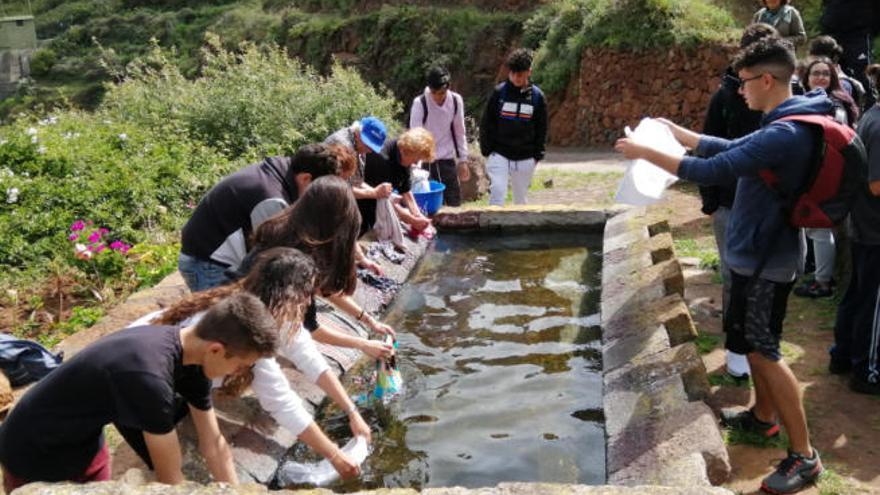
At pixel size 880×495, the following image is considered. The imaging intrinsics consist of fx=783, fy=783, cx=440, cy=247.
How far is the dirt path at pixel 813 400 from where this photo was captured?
3514 millimetres

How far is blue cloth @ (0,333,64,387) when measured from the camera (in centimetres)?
432

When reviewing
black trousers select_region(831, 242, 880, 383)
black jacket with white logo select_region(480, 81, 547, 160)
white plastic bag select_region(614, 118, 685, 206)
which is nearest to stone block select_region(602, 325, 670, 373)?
white plastic bag select_region(614, 118, 685, 206)

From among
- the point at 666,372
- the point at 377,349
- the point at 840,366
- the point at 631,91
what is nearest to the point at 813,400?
the point at 840,366

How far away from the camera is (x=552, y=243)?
686 cm

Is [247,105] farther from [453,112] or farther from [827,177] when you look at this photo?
[827,177]

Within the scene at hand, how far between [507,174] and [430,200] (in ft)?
3.34

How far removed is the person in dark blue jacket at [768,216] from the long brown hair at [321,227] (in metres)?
1.28

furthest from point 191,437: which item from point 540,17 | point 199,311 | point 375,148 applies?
point 540,17

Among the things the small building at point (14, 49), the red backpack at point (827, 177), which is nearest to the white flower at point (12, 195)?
the red backpack at point (827, 177)

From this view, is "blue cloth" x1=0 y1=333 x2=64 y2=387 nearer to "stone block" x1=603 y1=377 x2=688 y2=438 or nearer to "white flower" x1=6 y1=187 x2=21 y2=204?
"white flower" x1=6 y1=187 x2=21 y2=204

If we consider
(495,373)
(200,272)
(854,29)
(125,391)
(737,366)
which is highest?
(854,29)

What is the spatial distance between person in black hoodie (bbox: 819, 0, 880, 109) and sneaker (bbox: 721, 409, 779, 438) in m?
6.10

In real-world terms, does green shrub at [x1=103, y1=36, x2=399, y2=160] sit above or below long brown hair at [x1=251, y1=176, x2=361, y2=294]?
below

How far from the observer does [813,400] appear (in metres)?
4.22
